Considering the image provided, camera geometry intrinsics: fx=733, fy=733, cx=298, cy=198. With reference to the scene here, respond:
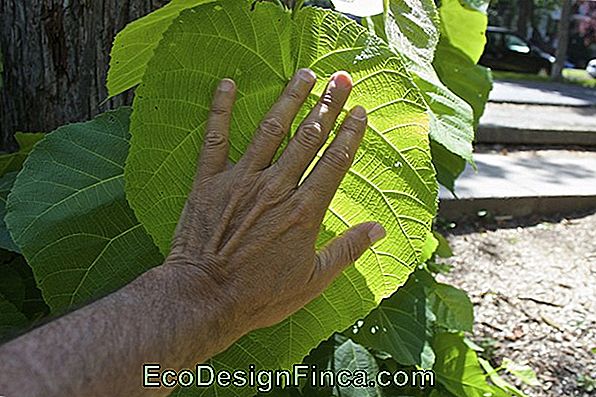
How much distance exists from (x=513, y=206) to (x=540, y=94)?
6116 millimetres

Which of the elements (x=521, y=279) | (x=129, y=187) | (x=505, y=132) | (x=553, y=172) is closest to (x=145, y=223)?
(x=129, y=187)

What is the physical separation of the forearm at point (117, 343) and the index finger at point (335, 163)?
0.51 feet

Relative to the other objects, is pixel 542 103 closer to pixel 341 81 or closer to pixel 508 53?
pixel 508 53

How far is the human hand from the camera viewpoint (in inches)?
28.3

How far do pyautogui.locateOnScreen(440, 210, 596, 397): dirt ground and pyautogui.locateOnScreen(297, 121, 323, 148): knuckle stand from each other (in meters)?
2.21

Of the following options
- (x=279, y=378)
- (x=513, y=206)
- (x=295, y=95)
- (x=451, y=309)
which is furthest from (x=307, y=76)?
(x=513, y=206)

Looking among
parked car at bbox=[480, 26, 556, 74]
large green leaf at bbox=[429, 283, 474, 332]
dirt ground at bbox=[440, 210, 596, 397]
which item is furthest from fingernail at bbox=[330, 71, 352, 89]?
parked car at bbox=[480, 26, 556, 74]

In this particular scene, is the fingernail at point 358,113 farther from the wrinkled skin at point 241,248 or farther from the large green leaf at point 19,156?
the large green leaf at point 19,156

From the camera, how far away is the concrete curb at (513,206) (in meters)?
3.98

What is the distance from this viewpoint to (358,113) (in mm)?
769

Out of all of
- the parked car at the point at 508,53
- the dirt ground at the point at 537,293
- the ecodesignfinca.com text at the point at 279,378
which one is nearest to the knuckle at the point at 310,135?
the ecodesignfinca.com text at the point at 279,378

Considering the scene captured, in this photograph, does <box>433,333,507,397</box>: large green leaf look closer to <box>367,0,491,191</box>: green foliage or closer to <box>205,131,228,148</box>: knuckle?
<box>367,0,491,191</box>: green foliage

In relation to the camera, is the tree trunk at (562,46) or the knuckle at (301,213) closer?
the knuckle at (301,213)

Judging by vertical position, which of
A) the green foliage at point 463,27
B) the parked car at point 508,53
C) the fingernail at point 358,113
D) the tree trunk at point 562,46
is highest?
the fingernail at point 358,113
